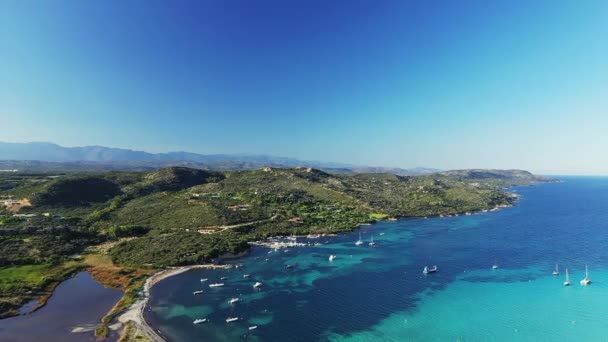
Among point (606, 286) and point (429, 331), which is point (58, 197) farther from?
point (606, 286)

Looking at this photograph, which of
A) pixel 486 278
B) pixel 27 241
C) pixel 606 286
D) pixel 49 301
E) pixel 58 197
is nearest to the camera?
pixel 49 301

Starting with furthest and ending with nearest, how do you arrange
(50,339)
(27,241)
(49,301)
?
(27,241) → (49,301) → (50,339)

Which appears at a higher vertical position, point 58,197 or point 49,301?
point 58,197

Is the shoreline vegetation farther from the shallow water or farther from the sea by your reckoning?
the sea

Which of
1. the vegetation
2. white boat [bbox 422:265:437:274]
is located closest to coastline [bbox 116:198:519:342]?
the vegetation

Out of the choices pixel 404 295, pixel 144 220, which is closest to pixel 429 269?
pixel 404 295

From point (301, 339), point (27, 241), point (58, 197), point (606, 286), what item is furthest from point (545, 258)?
point (58, 197)
